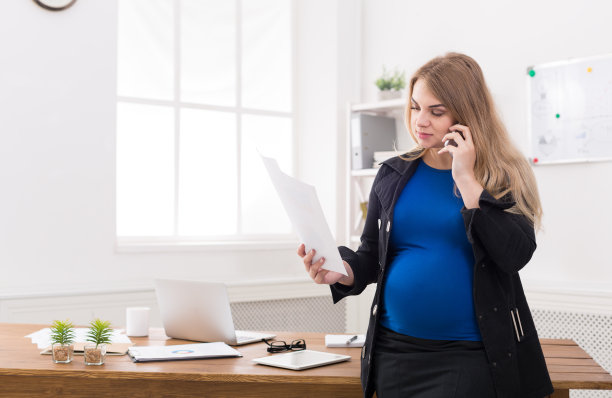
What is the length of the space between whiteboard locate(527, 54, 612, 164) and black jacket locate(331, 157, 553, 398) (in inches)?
73.4

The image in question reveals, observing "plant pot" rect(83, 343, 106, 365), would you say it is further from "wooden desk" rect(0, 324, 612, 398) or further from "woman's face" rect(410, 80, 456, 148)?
"woman's face" rect(410, 80, 456, 148)

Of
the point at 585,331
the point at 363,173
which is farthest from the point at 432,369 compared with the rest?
the point at 363,173

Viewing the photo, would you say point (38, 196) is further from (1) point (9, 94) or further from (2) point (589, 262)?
(2) point (589, 262)

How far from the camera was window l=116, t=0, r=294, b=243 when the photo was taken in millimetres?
3746

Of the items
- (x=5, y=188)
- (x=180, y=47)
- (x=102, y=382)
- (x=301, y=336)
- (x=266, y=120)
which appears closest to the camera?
(x=102, y=382)

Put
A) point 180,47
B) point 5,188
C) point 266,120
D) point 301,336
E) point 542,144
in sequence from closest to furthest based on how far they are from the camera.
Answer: point 301,336 < point 5,188 < point 542,144 < point 180,47 < point 266,120

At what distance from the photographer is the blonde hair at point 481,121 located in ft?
5.21

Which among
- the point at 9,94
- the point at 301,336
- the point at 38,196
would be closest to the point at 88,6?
the point at 9,94

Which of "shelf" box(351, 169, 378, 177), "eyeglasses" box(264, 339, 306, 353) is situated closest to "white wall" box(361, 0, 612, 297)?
"shelf" box(351, 169, 378, 177)

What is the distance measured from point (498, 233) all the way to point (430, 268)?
0.63 ft

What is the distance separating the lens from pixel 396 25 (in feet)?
13.5

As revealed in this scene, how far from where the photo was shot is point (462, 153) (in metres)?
1.55

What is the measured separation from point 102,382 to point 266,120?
255 centimetres

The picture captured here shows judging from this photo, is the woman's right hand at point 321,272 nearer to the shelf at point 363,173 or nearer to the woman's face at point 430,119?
the woman's face at point 430,119
